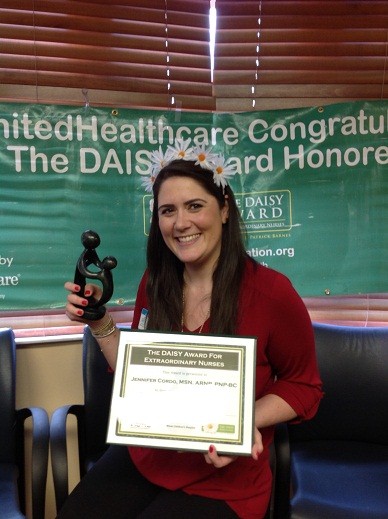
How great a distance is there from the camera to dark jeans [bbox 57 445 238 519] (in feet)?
4.43

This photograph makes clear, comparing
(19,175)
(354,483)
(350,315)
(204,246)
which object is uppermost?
(19,175)

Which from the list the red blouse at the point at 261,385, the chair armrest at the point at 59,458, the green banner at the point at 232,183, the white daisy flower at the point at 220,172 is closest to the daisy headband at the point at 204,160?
the white daisy flower at the point at 220,172

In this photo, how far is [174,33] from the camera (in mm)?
2299

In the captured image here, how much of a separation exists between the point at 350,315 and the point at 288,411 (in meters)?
1.08

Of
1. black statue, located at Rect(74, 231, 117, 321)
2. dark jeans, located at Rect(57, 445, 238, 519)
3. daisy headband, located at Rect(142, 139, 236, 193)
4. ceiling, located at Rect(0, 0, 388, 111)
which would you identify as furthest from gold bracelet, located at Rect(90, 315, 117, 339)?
ceiling, located at Rect(0, 0, 388, 111)

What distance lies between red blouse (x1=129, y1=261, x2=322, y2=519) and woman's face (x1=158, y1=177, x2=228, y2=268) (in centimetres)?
18

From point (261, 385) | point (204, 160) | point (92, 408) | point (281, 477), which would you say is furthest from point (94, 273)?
point (281, 477)

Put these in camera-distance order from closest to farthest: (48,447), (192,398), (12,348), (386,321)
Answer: (192,398) → (48,447) → (12,348) → (386,321)

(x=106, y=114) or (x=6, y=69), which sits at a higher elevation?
(x=6, y=69)

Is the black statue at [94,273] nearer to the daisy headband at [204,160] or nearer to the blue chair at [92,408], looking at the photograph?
the daisy headband at [204,160]

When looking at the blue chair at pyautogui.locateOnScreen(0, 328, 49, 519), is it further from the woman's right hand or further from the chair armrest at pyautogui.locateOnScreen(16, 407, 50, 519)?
the woman's right hand

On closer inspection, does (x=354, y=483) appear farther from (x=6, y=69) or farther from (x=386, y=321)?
(x=6, y=69)

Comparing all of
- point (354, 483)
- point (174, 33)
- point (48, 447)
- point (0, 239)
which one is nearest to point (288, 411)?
point (354, 483)

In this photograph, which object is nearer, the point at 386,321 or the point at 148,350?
the point at 148,350
